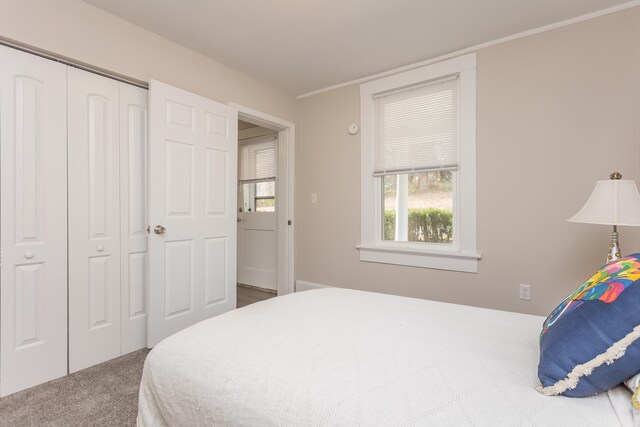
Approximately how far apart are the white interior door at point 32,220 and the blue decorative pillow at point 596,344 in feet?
8.36

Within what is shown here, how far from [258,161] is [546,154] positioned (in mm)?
3324

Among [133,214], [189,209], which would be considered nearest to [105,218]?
[133,214]

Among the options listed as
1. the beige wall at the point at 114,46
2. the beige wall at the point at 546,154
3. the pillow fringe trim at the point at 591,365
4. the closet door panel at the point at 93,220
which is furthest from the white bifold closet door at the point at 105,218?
the pillow fringe trim at the point at 591,365

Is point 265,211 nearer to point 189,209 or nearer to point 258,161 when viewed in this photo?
point 258,161

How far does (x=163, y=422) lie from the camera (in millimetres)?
1094

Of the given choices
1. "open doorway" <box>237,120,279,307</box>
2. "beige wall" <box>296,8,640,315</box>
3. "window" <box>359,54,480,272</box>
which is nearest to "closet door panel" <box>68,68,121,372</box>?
"open doorway" <box>237,120,279,307</box>

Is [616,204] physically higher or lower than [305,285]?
higher

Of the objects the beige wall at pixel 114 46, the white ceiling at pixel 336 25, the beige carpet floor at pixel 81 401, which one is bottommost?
the beige carpet floor at pixel 81 401

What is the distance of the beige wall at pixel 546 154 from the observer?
223 centimetres

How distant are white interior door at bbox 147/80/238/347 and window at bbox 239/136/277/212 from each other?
1.34m

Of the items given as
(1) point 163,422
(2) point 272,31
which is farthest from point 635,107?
(1) point 163,422

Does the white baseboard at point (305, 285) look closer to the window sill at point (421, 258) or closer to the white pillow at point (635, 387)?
the window sill at point (421, 258)

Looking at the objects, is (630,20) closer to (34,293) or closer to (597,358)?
(597,358)

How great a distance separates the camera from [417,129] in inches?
122
